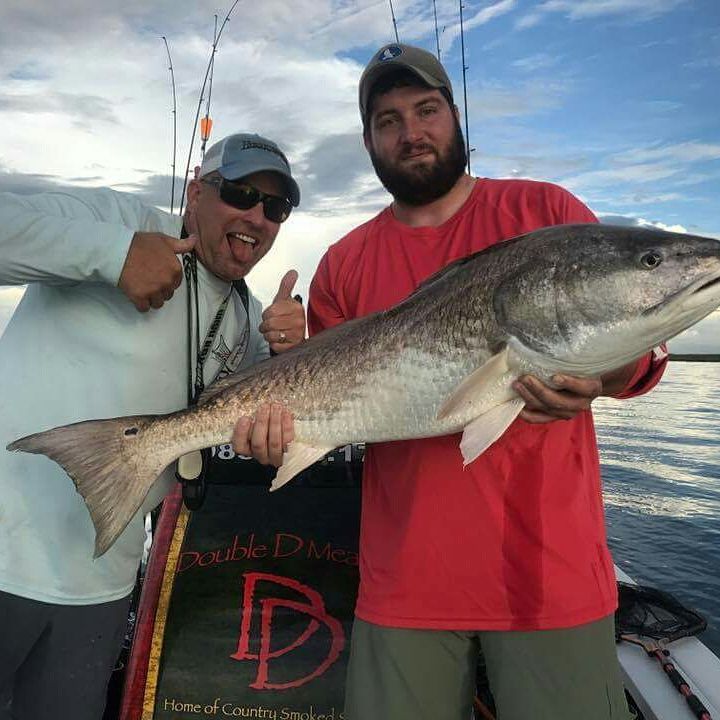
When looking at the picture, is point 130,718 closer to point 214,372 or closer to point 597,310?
point 214,372

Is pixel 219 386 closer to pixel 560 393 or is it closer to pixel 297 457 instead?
pixel 297 457

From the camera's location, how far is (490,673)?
2.85 metres

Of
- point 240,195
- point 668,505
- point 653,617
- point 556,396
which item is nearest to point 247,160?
point 240,195

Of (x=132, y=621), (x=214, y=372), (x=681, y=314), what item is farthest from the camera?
(x=132, y=621)

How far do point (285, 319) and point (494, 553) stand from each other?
1.61m

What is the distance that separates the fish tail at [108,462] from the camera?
280 centimetres

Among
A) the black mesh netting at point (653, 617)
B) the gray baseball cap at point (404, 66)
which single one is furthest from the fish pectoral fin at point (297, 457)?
the black mesh netting at point (653, 617)

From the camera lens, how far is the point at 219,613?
4160 mm

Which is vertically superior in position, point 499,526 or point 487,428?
point 487,428

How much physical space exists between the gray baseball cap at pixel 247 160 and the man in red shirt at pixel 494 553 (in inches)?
34.7

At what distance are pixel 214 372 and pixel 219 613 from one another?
174 cm

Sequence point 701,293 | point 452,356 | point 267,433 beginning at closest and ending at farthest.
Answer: point 701,293
point 452,356
point 267,433

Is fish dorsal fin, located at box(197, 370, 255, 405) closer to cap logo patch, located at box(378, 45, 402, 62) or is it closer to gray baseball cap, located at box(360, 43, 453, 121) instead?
gray baseball cap, located at box(360, 43, 453, 121)

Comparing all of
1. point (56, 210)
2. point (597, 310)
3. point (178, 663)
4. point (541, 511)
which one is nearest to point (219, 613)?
point (178, 663)
